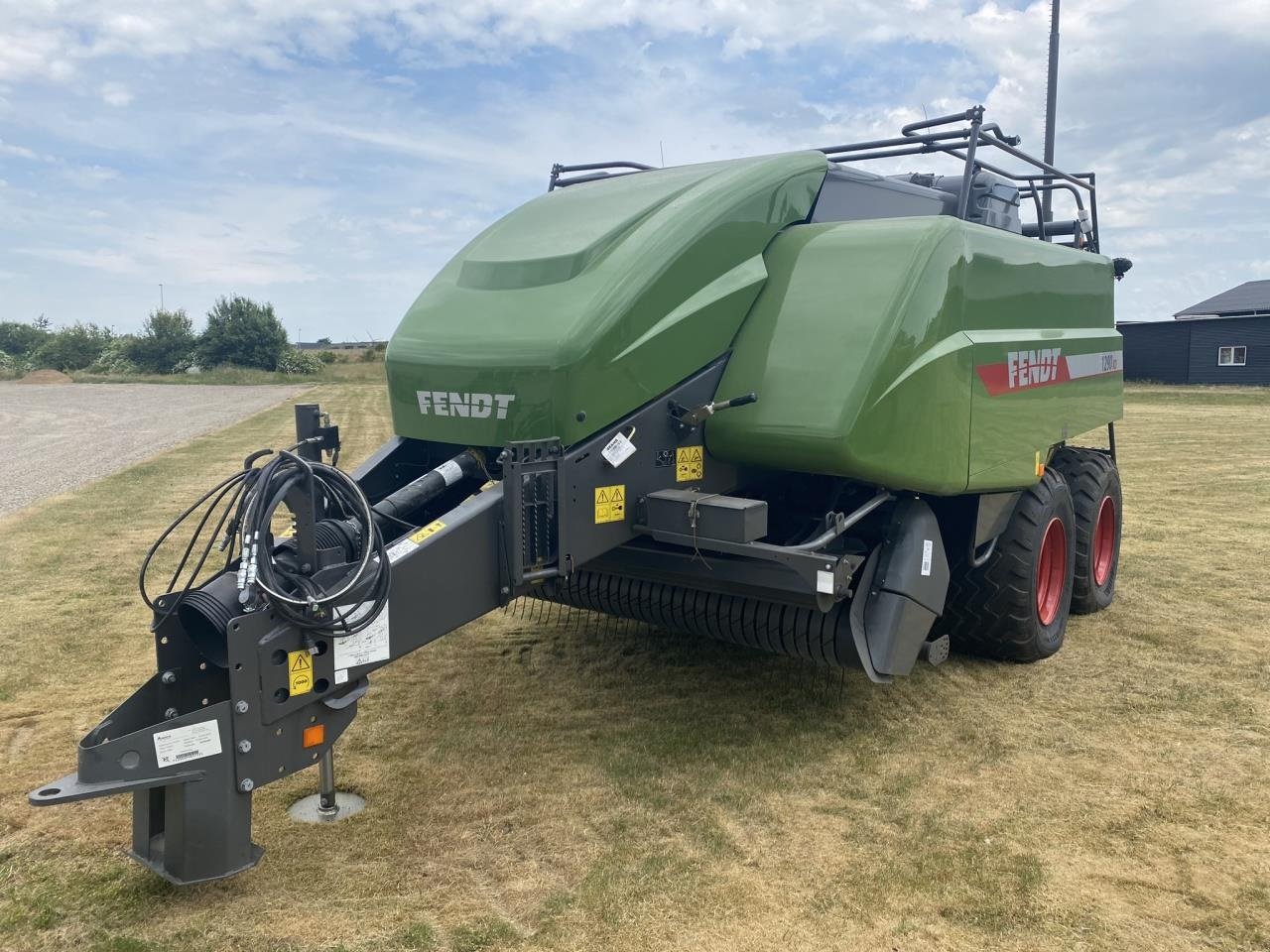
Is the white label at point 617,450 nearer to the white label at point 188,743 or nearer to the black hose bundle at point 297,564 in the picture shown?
the black hose bundle at point 297,564

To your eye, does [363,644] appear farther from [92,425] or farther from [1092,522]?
[92,425]

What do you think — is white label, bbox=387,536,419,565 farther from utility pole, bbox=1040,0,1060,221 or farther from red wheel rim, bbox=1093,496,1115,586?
utility pole, bbox=1040,0,1060,221

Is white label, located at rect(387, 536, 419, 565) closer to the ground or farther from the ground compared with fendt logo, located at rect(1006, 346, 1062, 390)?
closer to the ground

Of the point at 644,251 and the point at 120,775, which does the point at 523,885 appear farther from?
the point at 644,251

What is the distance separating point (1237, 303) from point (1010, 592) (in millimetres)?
33605

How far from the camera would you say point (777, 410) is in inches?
144

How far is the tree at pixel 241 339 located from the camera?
1812 inches

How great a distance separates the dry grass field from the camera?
9.14ft

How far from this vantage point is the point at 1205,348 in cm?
2886

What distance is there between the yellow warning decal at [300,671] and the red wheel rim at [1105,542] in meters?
→ 4.57

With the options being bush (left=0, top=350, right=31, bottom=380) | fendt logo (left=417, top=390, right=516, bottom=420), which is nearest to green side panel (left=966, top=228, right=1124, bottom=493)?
fendt logo (left=417, top=390, right=516, bottom=420)

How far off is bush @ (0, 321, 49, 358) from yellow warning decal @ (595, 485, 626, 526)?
6382cm

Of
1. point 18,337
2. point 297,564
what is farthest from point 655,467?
point 18,337

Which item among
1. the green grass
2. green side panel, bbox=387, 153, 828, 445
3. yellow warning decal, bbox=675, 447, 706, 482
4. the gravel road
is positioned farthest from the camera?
the green grass
